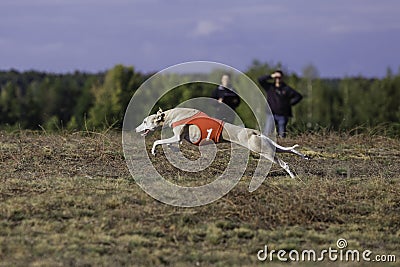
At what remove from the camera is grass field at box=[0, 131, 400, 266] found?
855 centimetres

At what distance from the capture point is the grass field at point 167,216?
8555 millimetres

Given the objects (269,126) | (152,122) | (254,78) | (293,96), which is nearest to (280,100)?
(293,96)

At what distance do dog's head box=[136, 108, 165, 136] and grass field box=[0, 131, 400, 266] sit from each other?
23.4 inches

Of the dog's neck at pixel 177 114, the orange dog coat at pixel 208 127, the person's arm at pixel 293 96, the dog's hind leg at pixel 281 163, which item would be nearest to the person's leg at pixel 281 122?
the person's arm at pixel 293 96

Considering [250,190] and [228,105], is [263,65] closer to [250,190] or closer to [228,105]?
[228,105]

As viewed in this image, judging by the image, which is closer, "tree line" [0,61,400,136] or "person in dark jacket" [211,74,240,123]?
"person in dark jacket" [211,74,240,123]

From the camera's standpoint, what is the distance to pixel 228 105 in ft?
57.0

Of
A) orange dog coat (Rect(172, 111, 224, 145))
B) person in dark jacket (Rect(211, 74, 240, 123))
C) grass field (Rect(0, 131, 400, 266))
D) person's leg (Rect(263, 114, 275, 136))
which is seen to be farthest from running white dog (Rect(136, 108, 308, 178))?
person's leg (Rect(263, 114, 275, 136))

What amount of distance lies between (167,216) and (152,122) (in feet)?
9.71

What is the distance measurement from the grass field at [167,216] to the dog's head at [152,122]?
1.95 ft

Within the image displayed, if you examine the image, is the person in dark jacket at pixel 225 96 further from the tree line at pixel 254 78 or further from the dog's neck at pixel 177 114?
the tree line at pixel 254 78

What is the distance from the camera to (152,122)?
1230cm

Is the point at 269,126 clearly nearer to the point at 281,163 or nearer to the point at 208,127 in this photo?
the point at 281,163

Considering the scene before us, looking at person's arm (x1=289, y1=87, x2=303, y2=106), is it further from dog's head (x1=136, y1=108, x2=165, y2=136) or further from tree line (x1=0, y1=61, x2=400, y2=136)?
tree line (x1=0, y1=61, x2=400, y2=136)
